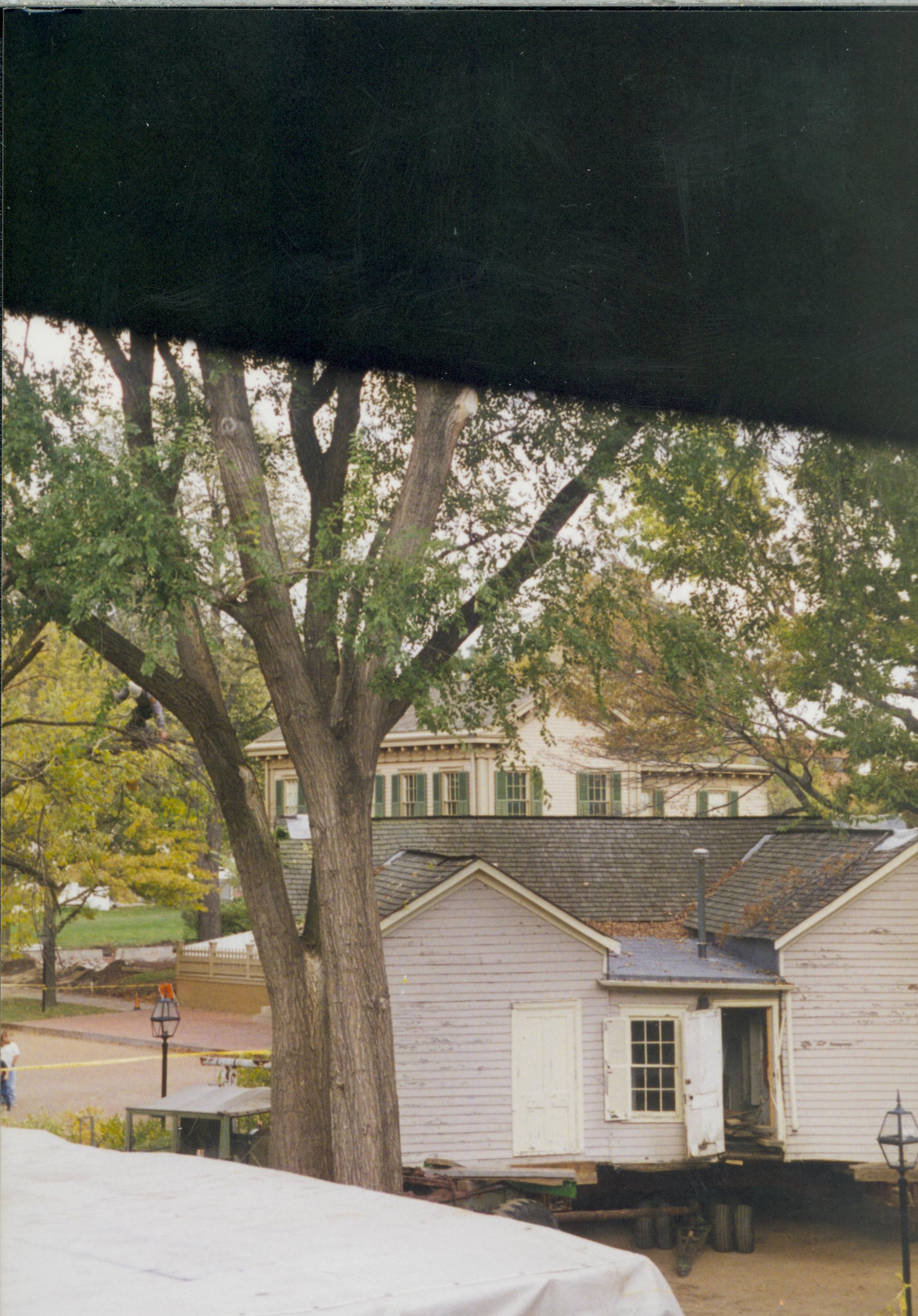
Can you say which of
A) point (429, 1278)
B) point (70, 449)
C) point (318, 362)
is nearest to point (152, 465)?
point (70, 449)

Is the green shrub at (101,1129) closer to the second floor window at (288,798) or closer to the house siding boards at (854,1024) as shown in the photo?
the second floor window at (288,798)

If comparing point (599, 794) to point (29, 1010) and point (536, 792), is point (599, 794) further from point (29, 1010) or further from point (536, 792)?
point (29, 1010)

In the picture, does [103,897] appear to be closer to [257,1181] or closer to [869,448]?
[257,1181]

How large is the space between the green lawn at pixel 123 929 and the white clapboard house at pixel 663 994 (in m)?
0.86

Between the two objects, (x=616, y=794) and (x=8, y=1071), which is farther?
(x=616, y=794)

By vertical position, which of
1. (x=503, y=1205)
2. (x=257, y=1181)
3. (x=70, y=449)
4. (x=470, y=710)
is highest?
(x=70, y=449)

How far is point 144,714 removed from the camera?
386cm

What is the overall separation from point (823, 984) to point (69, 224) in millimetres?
3033

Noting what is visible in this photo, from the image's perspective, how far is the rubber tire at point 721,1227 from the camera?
3248 millimetres

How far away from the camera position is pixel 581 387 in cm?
340

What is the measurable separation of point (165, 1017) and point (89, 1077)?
270 millimetres

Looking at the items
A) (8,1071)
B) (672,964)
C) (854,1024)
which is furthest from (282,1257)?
(854,1024)

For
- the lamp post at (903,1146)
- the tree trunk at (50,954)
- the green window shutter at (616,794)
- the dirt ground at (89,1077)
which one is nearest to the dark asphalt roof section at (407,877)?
the green window shutter at (616,794)

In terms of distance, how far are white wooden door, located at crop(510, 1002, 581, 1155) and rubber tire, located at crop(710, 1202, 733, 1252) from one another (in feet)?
1.39
